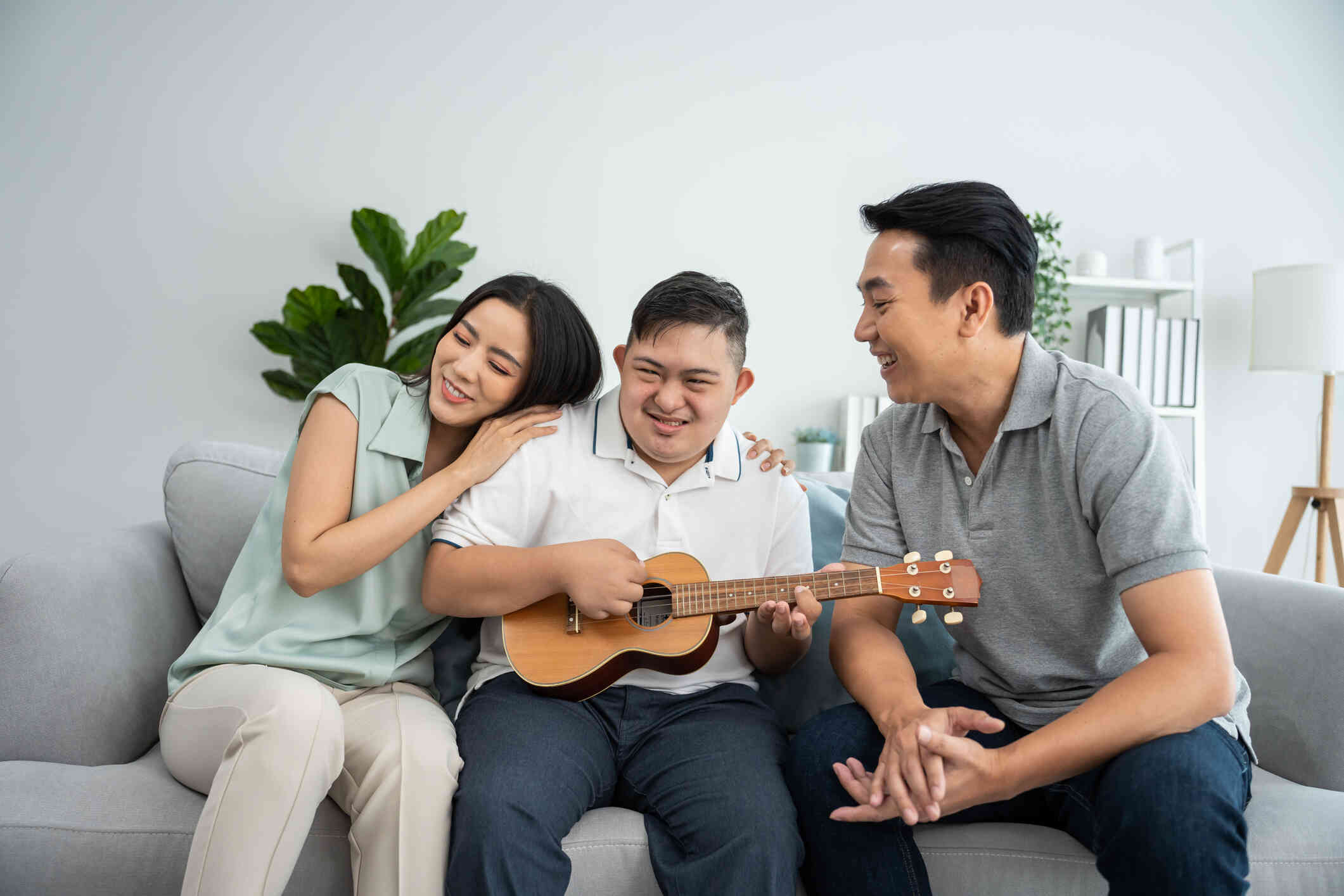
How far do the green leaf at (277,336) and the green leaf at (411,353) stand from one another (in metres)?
0.29

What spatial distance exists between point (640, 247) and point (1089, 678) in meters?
2.37

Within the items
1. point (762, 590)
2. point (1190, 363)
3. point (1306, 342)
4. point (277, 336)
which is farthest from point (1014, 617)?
point (1306, 342)

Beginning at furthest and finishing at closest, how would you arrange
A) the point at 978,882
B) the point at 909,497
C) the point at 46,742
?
the point at 909,497 → the point at 46,742 → the point at 978,882

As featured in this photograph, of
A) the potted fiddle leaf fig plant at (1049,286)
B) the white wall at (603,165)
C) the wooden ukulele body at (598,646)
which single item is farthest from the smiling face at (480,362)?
the potted fiddle leaf fig plant at (1049,286)

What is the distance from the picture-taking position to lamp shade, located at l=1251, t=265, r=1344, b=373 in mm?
3020

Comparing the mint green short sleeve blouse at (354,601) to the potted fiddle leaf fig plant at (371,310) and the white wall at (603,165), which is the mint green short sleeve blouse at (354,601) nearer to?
the potted fiddle leaf fig plant at (371,310)

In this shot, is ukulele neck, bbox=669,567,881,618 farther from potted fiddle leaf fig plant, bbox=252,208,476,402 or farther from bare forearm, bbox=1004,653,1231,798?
potted fiddle leaf fig plant, bbox=252,208,476,402

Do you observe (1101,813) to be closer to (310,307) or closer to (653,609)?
(653,609)

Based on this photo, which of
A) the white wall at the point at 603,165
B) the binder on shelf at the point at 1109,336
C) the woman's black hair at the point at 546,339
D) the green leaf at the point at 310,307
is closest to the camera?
the woman's black hair at the point at 546,339

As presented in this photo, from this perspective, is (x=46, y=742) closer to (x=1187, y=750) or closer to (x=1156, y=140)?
(x=1187, y=750)

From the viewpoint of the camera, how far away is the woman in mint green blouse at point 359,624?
104cm

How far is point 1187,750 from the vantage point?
0.97 metres

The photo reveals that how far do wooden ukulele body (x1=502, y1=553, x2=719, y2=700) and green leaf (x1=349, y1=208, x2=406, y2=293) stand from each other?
174cm

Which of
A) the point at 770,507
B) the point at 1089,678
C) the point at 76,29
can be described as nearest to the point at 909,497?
the point at 770,507
